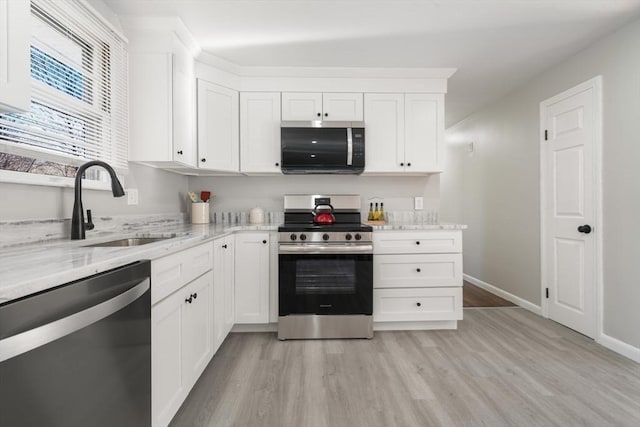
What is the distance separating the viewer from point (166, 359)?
140 centimetres

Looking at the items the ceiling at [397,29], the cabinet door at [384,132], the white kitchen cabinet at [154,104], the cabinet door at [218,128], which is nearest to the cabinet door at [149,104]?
the white kitchen cabinet at [154,104]

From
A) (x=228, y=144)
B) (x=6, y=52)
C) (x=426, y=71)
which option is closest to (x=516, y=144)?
(x=426, y=71)

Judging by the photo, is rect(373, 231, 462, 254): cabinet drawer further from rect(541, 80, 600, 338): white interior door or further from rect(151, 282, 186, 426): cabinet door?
rect(151, 282, 186, 426): cabinet door

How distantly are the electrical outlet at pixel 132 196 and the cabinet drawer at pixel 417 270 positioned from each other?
1955mm

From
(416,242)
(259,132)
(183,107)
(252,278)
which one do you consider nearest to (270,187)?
(259,132)

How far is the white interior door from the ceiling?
0.52 m

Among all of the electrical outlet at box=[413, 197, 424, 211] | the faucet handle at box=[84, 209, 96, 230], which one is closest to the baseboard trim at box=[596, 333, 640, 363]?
the electrical outlet at box=[413, 197, 424, 211]

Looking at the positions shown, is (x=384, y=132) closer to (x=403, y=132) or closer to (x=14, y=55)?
(x=403, y=132)

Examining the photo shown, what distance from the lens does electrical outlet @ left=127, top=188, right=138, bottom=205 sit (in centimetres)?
222

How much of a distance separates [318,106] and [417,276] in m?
1.82

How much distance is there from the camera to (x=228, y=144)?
113 inches

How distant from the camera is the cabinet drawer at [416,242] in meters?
2.71

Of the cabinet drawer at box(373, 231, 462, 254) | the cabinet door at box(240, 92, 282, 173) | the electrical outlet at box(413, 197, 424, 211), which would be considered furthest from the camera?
the electrical outlet at box(413, 197, 424, 211)

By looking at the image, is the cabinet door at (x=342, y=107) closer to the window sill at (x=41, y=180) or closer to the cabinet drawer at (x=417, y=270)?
the cabinet drawer at (x=417, y=270)
